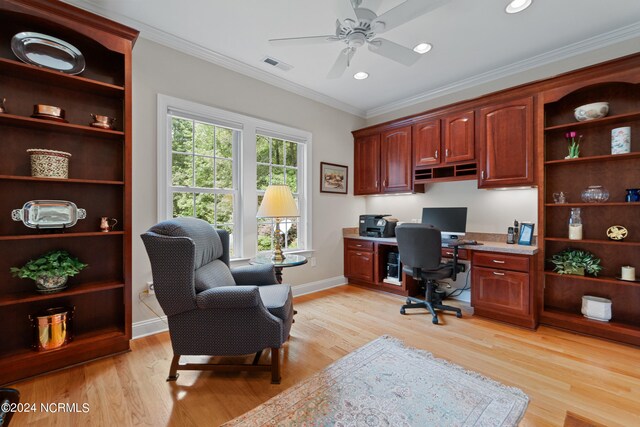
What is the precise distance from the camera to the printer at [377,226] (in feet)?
12.6

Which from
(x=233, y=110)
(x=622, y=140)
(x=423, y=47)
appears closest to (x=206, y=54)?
(x=233, y=110)

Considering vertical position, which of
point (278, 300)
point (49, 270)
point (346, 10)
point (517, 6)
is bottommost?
point (278, 300)

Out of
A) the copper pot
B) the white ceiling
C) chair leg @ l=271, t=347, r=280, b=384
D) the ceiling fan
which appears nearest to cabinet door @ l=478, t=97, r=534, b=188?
the white ceiling

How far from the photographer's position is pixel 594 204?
8.19ft

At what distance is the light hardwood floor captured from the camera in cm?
156

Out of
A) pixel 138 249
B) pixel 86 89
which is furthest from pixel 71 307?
pixel 86 89

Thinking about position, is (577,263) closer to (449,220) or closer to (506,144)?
(449,220)

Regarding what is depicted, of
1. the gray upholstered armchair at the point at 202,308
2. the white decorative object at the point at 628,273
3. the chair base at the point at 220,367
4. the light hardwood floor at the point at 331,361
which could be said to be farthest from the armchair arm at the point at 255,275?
the white decorative object at the point at 628,273

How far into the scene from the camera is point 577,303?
2.76 metres

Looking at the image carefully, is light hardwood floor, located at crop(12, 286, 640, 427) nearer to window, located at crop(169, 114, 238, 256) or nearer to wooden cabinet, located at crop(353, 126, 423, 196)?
window, located at crop(169, 114, 238, 256)

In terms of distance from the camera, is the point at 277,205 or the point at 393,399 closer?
the point at 393,399

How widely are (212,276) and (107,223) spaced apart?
3.41ft

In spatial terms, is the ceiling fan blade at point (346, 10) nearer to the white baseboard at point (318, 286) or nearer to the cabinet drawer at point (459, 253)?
the cabinet drawer at point (459, 253)

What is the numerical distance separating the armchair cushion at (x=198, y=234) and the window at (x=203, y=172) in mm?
→ 716
